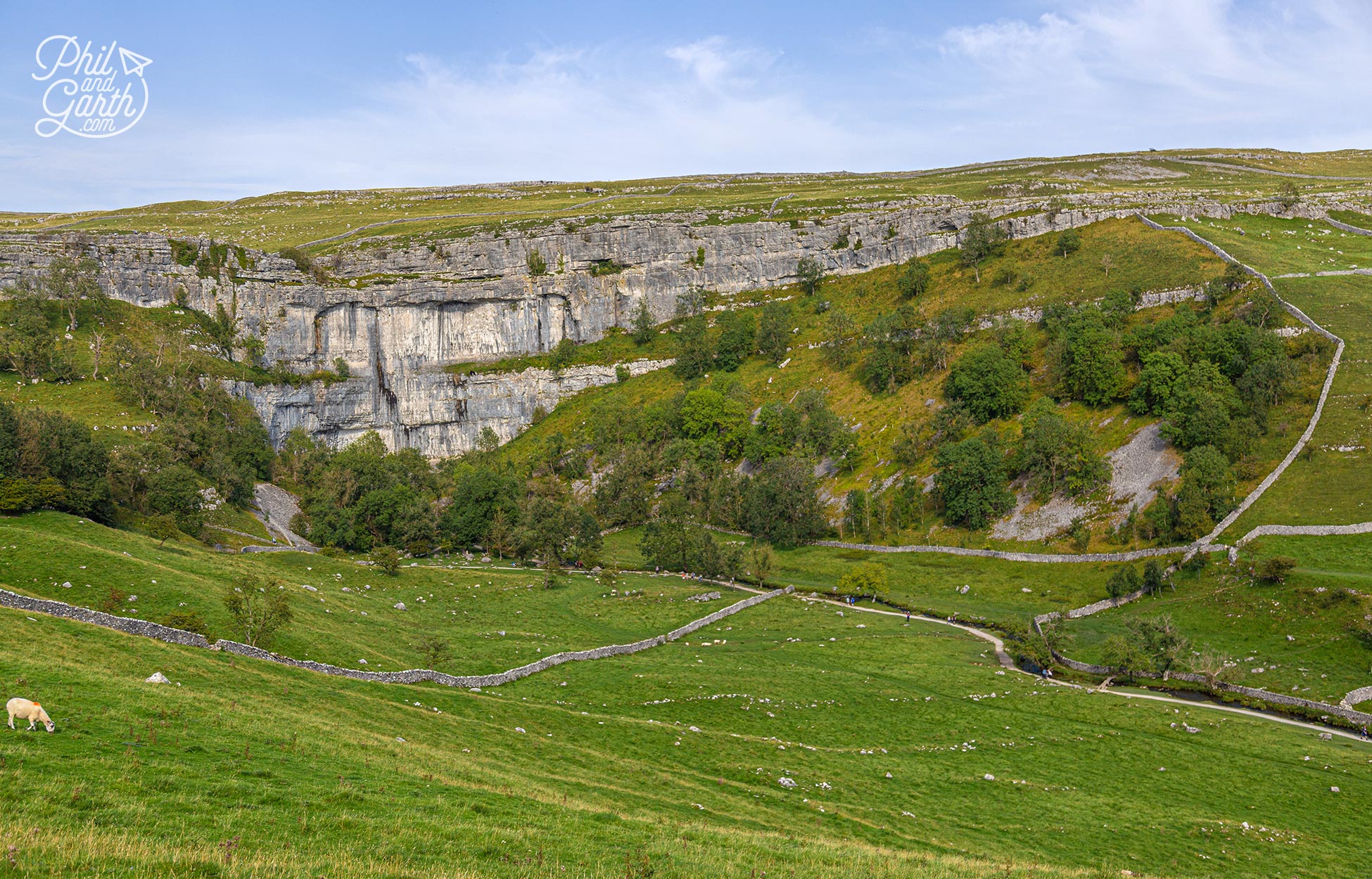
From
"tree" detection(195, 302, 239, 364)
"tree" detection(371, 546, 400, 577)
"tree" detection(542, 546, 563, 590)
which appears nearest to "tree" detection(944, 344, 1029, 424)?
"tree" detection(542, 546, 563, 590)

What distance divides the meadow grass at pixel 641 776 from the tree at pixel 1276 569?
20813 mm

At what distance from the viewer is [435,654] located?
4591 centimetres

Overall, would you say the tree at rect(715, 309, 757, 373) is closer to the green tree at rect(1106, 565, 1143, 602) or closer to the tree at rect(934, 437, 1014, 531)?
the tree at rect(934, 437, 1014, 531)

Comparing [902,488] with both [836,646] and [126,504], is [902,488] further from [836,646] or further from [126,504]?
[126,504]

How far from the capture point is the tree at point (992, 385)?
105562 millimetres

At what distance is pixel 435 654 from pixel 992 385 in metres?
84.2

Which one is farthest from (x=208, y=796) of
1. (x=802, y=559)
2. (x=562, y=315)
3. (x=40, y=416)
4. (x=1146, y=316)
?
(x=562, y=315)

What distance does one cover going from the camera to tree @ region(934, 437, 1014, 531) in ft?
305

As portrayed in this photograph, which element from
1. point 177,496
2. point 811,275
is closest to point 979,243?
point 811,275

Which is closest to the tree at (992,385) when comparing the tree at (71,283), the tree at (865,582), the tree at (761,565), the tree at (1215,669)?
the tree at (865,582)

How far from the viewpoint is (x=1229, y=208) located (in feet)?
435

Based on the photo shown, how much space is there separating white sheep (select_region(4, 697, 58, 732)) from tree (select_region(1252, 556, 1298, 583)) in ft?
246

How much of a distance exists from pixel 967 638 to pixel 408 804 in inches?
2255

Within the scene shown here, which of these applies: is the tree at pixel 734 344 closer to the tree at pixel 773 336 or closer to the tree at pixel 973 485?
the tree at pixel 773 336
